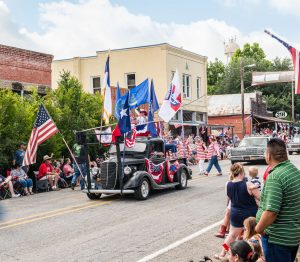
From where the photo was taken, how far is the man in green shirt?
4328 millimetres

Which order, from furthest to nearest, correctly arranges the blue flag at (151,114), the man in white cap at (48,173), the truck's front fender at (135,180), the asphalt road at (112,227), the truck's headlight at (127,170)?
the man in white cap at (48,173), the blue flag at (151,114), the truck's headlight at (127,170), the truck's front fender at (135,180), the asphalt road at (112,227)

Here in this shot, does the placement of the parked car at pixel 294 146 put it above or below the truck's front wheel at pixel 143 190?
above

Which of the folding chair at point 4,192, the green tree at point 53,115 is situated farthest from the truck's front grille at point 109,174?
the green tree at point 53,115

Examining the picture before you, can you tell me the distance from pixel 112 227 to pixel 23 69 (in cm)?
1670

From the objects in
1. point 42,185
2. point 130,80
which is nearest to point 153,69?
point 130,80

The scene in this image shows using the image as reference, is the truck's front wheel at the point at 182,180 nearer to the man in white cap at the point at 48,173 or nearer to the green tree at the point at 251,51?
the man in white cap at the point at 48,173

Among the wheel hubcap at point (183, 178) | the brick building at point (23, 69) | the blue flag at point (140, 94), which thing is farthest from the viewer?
the brick building at point (23, 69)

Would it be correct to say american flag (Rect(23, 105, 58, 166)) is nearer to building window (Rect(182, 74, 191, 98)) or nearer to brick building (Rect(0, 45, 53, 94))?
brick building (Rect(0, 45, 53, 94))

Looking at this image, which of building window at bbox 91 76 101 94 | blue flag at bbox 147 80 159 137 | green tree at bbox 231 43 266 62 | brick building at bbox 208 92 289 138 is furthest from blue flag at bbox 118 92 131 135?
green tree at bbox 231 43 266 62

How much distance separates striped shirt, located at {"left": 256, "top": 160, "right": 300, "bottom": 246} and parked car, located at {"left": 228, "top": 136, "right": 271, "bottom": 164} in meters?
21.8

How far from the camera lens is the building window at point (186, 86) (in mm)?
38656

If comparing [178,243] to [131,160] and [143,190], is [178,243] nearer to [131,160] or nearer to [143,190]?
[143,190]

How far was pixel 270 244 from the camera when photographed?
14.8ft

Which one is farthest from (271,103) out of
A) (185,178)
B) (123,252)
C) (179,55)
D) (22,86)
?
(123,252)
